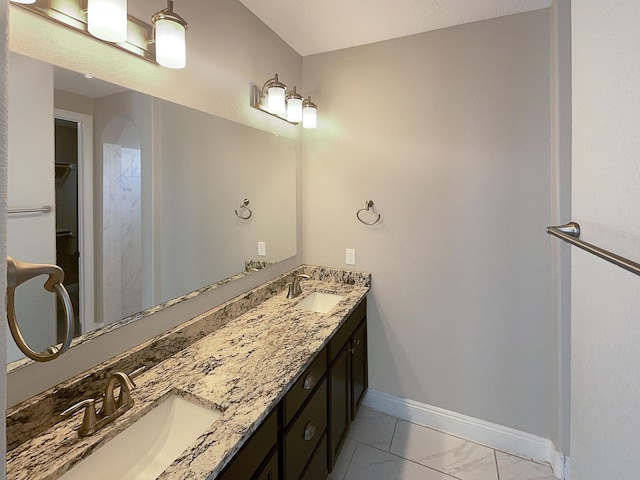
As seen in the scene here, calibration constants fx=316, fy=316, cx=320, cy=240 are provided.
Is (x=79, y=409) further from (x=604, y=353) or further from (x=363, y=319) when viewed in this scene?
(x=363, y=319)

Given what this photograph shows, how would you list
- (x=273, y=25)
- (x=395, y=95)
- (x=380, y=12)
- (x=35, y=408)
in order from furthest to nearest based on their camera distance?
(x=395, y=95)
(x=273, y=25)
(x=380, y=12)
(x=35, y=408)

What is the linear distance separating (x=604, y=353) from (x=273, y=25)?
217 centimetres

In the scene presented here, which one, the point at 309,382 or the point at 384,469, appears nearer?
the point at 309,382

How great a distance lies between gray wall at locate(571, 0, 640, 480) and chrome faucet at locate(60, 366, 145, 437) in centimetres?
118

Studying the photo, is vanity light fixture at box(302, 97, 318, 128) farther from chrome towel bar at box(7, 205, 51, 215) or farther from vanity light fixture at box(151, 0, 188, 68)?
chrome towel bar at box(7, 205, 51, 215)

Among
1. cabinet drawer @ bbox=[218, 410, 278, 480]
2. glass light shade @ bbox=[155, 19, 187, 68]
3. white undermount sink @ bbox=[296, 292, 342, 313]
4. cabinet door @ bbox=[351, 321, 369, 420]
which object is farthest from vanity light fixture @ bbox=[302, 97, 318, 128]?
cabinet drawer @ bbox=[218, 410, 278, 480]

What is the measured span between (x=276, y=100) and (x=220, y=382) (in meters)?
1.51

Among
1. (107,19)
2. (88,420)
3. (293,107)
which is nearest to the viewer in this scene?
(88,420)

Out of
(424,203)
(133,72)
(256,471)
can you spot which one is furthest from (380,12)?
(256,471)

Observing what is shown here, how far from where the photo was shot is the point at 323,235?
234 cm

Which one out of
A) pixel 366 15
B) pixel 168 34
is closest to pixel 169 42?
pixel 168 34

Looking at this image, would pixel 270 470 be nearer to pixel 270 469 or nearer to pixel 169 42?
pixel 270 469

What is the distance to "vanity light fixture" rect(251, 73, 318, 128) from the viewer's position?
1.83 meters

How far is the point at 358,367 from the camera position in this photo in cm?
200
